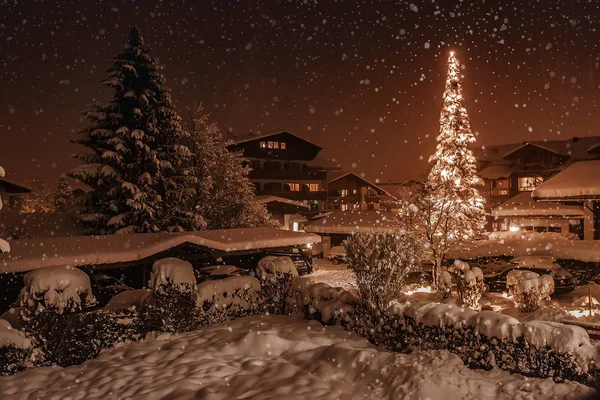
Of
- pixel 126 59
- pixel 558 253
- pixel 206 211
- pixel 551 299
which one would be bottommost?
pixel 551 299

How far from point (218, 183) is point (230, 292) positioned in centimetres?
1824

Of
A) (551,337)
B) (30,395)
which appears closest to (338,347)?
(551,337)

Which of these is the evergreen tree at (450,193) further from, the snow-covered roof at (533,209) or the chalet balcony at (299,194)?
the chalet balcony at (299,194)

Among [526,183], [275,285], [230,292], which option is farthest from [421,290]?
[526,183]

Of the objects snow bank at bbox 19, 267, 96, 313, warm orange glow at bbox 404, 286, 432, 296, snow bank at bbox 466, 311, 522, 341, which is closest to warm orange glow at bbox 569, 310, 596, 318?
warm orange glow at bbox 404, 286, 432, 296

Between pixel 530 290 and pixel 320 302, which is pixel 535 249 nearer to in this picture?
pixel 530 290

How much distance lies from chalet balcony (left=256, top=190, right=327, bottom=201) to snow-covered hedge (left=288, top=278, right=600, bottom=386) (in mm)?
35601

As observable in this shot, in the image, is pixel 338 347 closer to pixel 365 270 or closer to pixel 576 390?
pixel 365 270

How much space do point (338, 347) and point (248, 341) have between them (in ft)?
6.82

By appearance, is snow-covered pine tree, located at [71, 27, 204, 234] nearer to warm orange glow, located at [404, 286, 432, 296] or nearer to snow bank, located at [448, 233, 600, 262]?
warm orange glow, located at [404, 286, 432, 296]

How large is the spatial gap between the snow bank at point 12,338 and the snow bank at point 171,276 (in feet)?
9.71

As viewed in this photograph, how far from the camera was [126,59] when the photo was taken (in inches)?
912

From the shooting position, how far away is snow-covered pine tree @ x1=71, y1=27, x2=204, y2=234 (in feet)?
73.0

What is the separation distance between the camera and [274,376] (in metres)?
8.53
